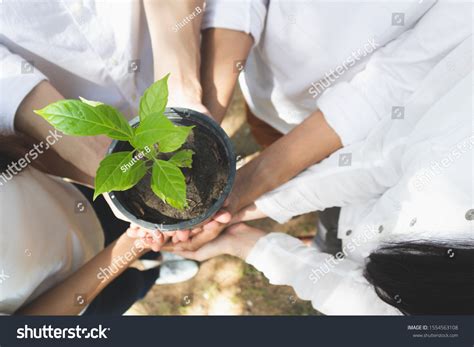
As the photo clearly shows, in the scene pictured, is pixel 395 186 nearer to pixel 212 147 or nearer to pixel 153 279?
pixel 212 147

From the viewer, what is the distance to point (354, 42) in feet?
2.86

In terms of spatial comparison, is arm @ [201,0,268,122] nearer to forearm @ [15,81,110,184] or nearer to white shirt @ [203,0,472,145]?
white shirt @ [203,0,472,145]

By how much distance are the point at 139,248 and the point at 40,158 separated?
0.25m

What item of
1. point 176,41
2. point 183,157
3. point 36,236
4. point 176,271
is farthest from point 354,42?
point 176,271

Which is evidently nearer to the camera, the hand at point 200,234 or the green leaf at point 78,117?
the green leaf at point 78,117

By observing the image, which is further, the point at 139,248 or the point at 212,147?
the point at 139,248

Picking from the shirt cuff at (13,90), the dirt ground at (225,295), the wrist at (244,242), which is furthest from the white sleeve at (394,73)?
the dirt ground at (225,295)

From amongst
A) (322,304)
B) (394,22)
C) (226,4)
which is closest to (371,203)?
(322,304)

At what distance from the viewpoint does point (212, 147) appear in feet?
2.36

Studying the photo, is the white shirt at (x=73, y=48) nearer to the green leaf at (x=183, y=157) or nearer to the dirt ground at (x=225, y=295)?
the green leaf at (x=183, y=157)

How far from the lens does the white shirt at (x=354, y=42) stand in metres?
0.77

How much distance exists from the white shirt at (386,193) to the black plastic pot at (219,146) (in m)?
0.26

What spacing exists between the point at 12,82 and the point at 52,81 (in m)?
0.16

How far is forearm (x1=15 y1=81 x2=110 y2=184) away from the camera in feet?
2.57
